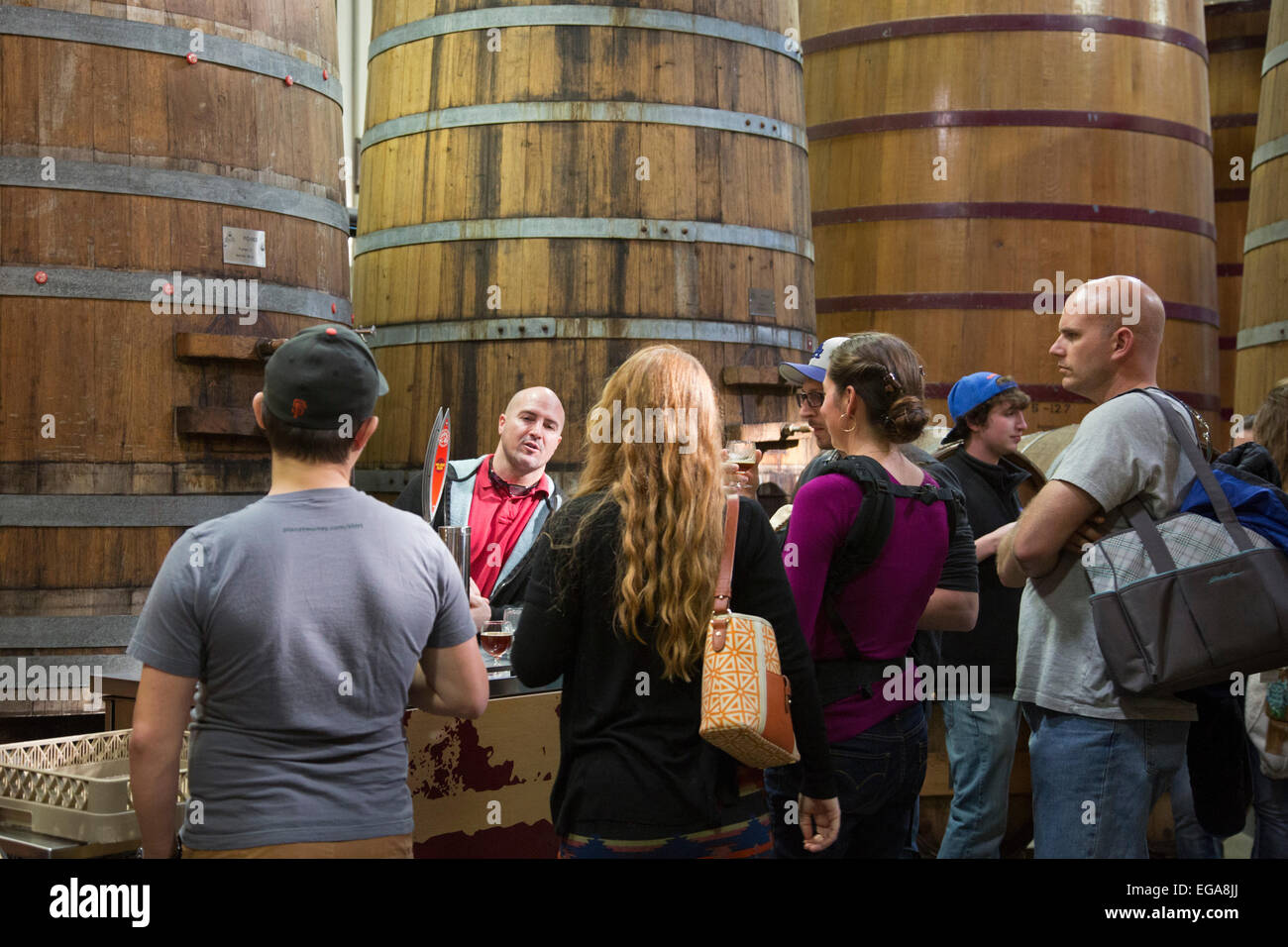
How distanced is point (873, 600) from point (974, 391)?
157 cm

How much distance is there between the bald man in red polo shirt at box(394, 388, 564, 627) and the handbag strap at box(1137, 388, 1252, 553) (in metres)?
1.77

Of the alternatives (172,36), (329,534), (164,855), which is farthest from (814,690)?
(172,36)

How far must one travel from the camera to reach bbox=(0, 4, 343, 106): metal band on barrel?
364 centimetres

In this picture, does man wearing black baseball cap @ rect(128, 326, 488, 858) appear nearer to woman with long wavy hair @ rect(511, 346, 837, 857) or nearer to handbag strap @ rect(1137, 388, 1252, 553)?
woman with long wavy hair @ rect(511, 346, 837, 857)

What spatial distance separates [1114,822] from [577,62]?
311cm

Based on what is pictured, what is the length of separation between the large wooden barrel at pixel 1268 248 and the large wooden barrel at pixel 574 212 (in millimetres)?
2370

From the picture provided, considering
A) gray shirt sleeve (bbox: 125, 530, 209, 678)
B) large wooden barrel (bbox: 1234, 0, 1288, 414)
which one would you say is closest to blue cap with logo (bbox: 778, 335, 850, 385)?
gray shirt sleeve (bbox: 125, 530, 209, 678)

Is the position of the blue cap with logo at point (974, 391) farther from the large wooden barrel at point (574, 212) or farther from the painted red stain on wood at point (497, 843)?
the painted red stain on wood at point (497, 843)

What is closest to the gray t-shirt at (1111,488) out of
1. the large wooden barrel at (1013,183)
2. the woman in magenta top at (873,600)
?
the woman in magenta top at (873,600)

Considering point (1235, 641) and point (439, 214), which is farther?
point (439, 214)

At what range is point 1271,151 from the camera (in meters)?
5.85

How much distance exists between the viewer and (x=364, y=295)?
495cm

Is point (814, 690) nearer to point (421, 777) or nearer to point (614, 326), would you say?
point (421, 777)

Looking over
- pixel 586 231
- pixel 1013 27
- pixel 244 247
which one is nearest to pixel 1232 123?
pixel 1013 27
